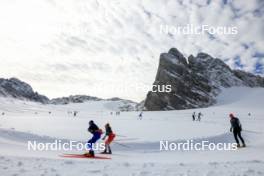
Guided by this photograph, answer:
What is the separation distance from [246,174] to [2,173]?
21.2ft

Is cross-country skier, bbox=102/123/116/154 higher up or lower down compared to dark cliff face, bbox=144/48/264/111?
lower down

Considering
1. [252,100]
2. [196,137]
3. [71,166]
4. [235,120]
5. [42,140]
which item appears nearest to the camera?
[71,166]

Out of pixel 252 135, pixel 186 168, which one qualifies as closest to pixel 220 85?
pixel 252 135

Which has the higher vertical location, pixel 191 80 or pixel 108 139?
pixel 191 80

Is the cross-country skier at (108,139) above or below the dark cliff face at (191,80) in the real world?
below

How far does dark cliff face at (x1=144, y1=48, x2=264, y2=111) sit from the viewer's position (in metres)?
107

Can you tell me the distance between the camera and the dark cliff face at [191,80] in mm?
106875

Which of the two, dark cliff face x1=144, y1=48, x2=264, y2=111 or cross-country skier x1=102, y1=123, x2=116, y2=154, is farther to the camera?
dark cliff face x1=144, y1=48, x2=264, y2=111

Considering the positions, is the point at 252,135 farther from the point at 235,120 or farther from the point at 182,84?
the point at 182,84

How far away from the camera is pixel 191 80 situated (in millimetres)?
113125

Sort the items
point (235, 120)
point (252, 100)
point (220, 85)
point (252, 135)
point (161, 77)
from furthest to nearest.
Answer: point (220, 85) < point (161, 77) < point (252, 100) < point (252, 135) < point (235, 120)

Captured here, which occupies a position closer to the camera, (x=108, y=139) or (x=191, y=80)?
(x=108, y=139)

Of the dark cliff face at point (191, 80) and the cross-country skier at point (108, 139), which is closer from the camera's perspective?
the cross-country skier at point (108, 139)

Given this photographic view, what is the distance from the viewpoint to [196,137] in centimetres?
2202
